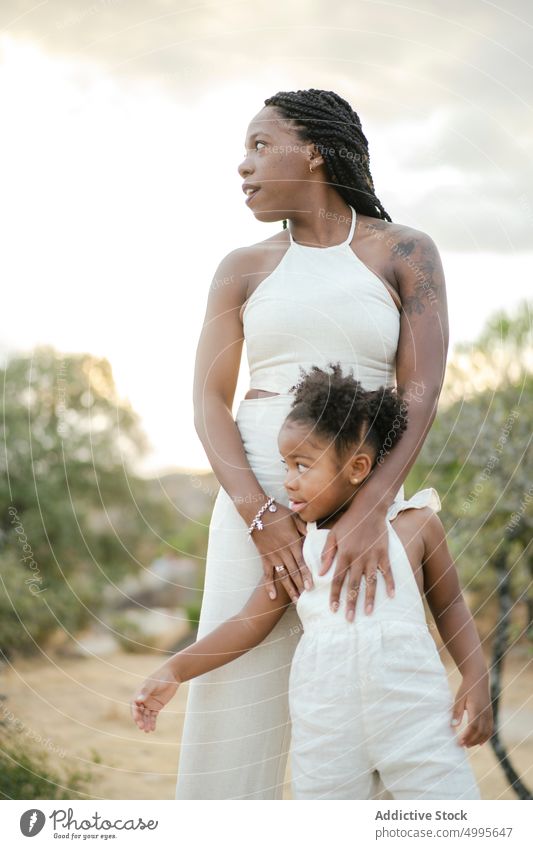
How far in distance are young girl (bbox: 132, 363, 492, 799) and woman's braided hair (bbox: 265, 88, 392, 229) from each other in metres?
0.49

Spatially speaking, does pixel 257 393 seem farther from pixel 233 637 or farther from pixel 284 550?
pixel 233 637

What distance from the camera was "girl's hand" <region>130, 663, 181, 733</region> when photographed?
185 cm

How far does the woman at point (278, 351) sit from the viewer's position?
1940 mm

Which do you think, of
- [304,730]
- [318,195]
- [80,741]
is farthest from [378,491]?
[80,741]

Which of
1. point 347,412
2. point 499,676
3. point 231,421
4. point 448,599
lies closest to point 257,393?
point 231,421

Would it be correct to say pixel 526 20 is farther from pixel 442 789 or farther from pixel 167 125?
pixel 442 789

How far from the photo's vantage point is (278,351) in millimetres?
1989

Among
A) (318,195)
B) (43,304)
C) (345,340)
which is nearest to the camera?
(345,340)

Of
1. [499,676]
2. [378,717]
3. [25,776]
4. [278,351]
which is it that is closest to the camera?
[378,717]

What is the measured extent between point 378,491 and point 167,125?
1.61 meters

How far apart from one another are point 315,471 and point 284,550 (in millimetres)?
189

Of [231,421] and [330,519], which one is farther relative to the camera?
[231,421]

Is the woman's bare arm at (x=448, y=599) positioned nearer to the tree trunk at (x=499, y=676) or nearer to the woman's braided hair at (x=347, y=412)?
the woman's braided hair at (x=347, y=412)

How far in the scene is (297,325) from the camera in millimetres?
1952
